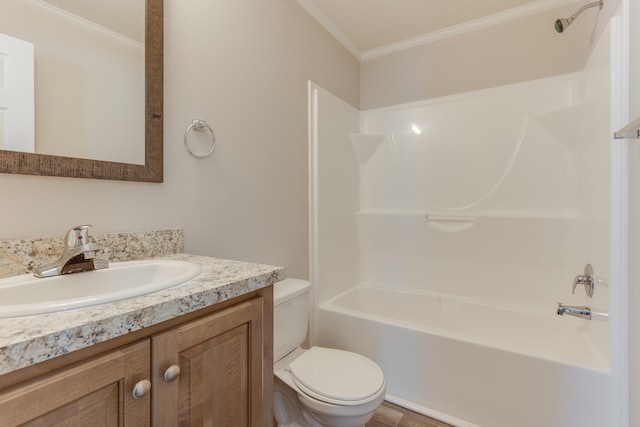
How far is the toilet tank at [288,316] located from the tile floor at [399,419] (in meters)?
0.67

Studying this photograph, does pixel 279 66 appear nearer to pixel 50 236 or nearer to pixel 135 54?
pixel 135 54

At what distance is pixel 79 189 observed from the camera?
0.91 m

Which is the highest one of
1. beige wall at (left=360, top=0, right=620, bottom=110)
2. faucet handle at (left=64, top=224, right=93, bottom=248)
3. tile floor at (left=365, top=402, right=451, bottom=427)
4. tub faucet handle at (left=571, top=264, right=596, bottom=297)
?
beige wall at (left=360, top=0, right=620, bottom=110)

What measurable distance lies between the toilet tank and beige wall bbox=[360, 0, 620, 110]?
190 cm

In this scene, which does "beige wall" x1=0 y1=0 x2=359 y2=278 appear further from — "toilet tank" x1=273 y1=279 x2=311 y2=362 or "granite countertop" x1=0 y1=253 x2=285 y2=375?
"granite countertop" x1=0 y1=253 x2=285 y2=375

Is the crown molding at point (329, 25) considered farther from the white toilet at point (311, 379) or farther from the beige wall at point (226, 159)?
the white toilet at point (311, 379)

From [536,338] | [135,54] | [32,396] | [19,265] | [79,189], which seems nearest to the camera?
[32,396]

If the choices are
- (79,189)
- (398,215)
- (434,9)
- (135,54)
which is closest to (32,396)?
(79,189)

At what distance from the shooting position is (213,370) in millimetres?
669

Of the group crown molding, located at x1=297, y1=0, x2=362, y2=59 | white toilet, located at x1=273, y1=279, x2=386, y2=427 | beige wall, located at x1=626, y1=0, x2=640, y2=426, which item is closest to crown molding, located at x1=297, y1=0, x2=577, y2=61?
crown molding, located at x1=297, y1=0, x2=362, y2=59

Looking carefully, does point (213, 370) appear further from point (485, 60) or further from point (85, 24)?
point (485, 60)

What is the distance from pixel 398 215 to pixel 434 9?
153 cm

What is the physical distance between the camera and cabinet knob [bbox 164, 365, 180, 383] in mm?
571

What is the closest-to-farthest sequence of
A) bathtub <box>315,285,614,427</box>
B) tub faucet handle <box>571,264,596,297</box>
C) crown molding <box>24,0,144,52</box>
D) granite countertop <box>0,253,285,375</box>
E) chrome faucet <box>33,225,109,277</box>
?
granite countertop <box>0,253,285,375</box>
chrome faucet <box>33,225,109,277</box>
crown molding <box>24,0,144,52</box>
bathtub <box>315,285,614,427</box>
tub faucet handle <box>571,264,596,297</box>
